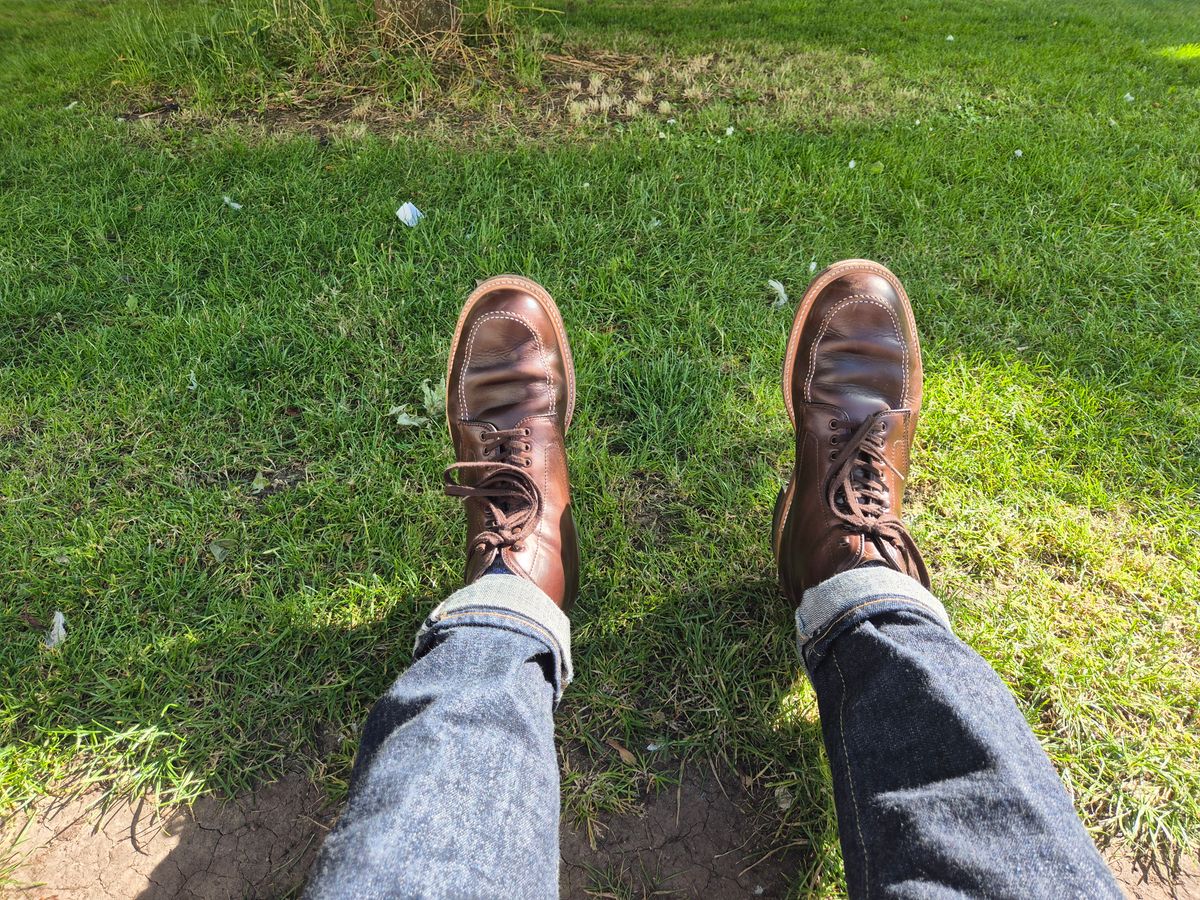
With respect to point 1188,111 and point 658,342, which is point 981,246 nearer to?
point 658,342

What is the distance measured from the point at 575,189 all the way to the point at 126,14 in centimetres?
387

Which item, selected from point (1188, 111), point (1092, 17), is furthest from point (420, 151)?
point (1092, 17)

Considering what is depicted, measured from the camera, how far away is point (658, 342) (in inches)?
93.4

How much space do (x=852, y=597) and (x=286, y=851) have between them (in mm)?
1291

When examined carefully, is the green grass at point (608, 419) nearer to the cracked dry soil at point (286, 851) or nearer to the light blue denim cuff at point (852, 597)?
the cracked dry soil at point (286, 851)

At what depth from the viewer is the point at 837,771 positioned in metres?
1.24

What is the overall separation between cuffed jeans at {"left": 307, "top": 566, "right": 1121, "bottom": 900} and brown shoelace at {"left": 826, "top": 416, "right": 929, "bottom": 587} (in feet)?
0.56

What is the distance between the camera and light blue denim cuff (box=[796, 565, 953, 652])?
54.0 inches

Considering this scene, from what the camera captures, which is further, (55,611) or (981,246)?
(981,246)

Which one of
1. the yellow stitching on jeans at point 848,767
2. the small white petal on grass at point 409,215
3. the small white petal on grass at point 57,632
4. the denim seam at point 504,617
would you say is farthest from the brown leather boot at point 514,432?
the small white petal on grass at point 57,632

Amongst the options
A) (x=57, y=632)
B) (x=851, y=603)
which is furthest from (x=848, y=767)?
(x=57, y=632)

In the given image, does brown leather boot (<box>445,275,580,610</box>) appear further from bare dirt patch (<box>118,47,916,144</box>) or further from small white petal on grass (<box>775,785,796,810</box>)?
bare dirt patch (<box>118,47,916,144</box>)

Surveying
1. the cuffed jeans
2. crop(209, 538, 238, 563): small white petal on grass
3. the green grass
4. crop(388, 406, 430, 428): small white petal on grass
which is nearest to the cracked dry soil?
the green grass

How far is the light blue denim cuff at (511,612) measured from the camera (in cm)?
135
